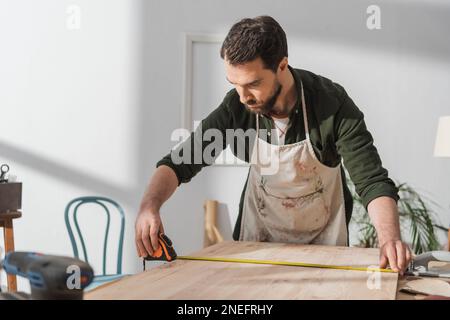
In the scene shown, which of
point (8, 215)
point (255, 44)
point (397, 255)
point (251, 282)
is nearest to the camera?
point (251, 282)

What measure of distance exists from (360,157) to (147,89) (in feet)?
6.96

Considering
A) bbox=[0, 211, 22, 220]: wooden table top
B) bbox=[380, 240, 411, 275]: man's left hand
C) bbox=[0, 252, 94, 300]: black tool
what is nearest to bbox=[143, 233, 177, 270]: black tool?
bbox=[380, 240, 411, 275]: man's left hand

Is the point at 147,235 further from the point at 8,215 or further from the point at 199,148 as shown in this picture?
the point at 8,215

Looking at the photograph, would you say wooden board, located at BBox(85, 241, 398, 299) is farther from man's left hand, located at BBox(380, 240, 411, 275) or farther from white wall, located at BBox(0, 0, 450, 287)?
white wall, located at BBox(0, 0, 450, 287)

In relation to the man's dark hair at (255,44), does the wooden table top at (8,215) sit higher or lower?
lower

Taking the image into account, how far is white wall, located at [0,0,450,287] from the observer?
3529mm

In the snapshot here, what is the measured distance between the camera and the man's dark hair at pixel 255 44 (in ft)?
5.66

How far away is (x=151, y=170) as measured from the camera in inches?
141

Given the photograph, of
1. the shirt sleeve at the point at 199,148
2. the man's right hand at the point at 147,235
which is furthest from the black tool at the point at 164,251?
the shirt sleeve at the point at 199,148

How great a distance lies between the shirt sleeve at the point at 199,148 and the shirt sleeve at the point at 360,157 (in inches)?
16.6

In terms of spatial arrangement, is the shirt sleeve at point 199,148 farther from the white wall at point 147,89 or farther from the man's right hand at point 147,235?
the white wall at point 147,89

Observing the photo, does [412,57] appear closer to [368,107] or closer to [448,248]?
[368,107]

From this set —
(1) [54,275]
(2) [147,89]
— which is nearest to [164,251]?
(1) [54,275]

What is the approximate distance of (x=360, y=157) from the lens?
1.74 m
